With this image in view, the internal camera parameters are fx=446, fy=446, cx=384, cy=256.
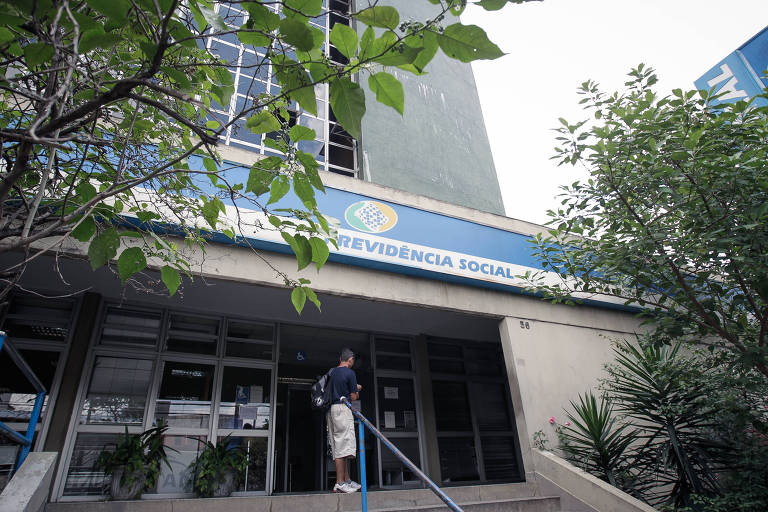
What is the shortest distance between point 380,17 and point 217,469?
215 inches

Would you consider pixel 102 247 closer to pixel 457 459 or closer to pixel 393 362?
pixel 393 362

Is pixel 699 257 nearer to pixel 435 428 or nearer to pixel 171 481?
pixel 435 428

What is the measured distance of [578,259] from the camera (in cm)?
503

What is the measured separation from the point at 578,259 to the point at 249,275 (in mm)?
3723

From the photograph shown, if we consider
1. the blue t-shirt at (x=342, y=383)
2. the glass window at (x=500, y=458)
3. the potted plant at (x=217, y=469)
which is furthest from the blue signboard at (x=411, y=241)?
the glass window at (x=500, y=458)

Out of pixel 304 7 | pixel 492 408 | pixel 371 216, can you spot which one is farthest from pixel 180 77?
pixel 492 408

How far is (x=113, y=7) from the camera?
1225 mm

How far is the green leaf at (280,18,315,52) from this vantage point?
125 cm

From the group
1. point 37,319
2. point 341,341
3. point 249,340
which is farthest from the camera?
point 341,341

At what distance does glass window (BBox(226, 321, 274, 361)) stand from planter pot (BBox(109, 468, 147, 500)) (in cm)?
183

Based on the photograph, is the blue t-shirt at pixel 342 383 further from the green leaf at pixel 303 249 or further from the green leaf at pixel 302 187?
the green leaf at pixel 302 187

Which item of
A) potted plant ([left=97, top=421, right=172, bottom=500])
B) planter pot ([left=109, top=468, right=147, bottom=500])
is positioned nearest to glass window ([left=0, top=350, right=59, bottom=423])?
potted plant ([left=97, top=421, right=172, bottom=500])

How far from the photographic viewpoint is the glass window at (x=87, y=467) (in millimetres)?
4887

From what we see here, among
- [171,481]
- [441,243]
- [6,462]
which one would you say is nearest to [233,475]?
[171,481]
